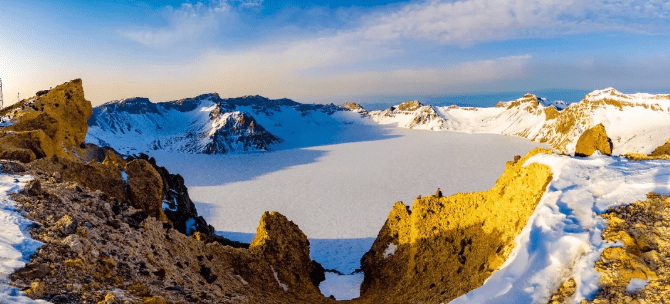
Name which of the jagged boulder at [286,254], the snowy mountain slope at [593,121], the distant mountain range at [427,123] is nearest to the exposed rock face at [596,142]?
the jagged boulder at [286,254]

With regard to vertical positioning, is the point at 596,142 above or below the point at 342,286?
above

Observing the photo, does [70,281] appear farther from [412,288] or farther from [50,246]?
[412,288]

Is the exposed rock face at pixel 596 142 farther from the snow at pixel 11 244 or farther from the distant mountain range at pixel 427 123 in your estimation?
the distant mountain range at pixel 427 123

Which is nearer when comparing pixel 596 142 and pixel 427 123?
pixel 596 142

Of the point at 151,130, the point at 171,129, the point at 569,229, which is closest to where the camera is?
the point at 569,229

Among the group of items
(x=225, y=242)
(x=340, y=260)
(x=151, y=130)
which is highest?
(x=151, y=130)

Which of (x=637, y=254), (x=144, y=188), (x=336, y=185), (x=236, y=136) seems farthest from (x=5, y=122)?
(x=236, y=136)

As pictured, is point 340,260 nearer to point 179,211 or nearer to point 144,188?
point 179,211
